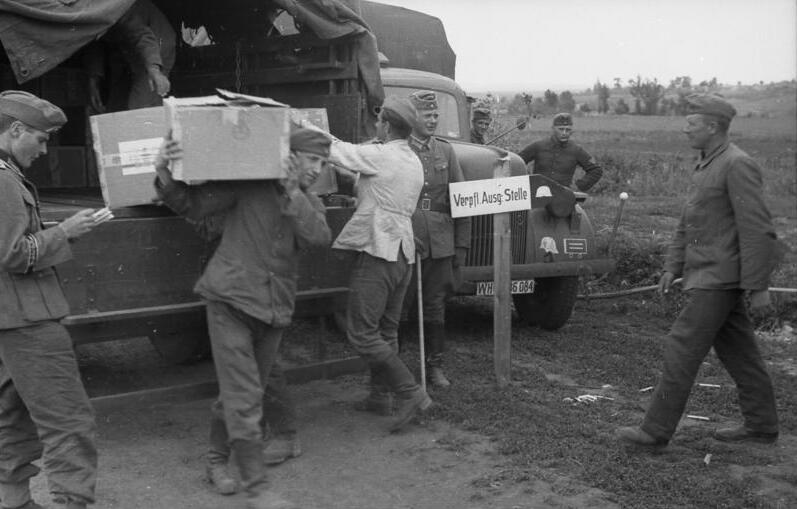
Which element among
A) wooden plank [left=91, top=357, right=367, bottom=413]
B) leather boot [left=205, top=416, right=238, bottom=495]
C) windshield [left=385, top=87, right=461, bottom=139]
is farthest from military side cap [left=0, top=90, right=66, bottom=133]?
windshield [left=385, top=87, right=461, bottom=139]

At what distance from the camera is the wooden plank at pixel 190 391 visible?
5.00 m

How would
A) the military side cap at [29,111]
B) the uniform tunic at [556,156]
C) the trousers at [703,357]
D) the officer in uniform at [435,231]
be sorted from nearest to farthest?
1. the military side cap at [29,111]
2. the trousers at [703,357]
3. the officer in uniform at [435,231]
4. the uniform tunic at [556,156]

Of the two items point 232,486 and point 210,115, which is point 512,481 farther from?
point 210,115

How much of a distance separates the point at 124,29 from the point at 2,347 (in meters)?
3.12

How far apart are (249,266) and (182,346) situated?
265 centimetres

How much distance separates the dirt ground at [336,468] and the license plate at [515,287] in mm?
2092

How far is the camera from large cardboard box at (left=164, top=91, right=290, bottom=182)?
4391 mm

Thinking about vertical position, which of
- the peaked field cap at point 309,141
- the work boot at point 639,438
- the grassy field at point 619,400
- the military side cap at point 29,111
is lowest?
the grassy field at point 619,400

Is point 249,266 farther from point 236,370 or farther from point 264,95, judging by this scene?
point 264,95

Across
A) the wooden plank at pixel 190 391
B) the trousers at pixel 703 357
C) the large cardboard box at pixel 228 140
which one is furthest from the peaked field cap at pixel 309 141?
the trousers at pixel 703 357

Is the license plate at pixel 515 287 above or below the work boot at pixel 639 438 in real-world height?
above

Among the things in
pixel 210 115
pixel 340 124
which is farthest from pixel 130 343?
pixel 210 115

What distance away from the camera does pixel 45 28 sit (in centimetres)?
520

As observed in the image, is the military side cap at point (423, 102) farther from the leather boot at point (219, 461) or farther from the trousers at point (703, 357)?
the leather boot at point (219, 461)
